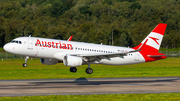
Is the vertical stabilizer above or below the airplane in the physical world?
above

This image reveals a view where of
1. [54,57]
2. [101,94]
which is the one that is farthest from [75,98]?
[54,57]

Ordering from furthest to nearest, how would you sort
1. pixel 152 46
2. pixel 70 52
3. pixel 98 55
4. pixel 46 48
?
pixel 152 46
pixel 70 52
pixel 98 55
pixel 46 48

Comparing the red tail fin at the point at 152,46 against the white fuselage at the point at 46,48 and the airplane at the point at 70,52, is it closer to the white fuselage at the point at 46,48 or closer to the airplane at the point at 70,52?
the airplane at the point at 70,52

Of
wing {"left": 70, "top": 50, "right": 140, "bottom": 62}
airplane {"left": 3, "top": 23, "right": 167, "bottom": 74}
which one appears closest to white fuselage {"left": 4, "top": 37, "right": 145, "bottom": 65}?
airplane {"left": 3, "top": 23, "right": 167, "bottom": 74}

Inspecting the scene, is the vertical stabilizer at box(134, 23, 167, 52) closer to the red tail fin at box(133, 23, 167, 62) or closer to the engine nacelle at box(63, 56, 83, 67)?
the red tail fin at box(133, 23, 167, 62)

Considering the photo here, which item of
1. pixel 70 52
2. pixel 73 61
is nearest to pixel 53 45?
pixel 70 52

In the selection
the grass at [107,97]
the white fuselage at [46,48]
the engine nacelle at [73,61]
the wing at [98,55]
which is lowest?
the grass at [107,97]

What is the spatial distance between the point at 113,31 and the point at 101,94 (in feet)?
358

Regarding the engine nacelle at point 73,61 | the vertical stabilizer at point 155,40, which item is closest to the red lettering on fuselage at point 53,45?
the engine nacelle at point 73,61

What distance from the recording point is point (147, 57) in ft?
183

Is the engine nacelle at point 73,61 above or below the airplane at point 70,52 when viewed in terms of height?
below

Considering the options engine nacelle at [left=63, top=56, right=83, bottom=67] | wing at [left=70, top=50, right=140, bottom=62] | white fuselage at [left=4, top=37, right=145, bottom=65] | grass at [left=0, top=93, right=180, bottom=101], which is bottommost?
grass at [left=0, top=93, right=180, bottom=101]

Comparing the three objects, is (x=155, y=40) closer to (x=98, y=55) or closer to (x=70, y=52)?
(x=98, y=55)

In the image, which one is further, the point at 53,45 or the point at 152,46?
the point at 152,46
